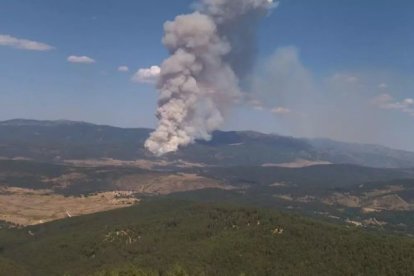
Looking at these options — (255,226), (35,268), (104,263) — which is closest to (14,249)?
(35,268)

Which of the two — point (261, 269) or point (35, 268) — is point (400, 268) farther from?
point (35, 268)

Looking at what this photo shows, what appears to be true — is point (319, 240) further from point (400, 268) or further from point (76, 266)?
point (76, 266)

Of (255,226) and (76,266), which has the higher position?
(255,226)

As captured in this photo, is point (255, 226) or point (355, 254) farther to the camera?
point (255, 226)

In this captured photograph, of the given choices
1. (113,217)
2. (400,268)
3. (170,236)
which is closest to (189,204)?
(113,217)

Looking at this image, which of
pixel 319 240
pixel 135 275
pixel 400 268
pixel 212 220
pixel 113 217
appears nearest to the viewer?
pixel 135 275

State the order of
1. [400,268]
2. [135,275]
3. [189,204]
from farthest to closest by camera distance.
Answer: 1. [189,204]
2. [400,268]
3. [135,275]
